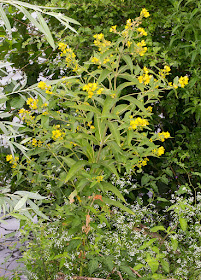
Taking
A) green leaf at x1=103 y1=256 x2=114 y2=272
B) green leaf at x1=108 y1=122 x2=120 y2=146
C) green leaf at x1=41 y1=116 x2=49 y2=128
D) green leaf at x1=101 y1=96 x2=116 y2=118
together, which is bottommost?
green leaf at x1=103 y1=256 x2=114 y2=272

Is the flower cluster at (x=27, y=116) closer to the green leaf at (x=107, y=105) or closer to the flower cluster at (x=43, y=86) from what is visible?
the flower cluster at (x=43, y=86)

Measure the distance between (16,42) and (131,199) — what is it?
141 centimetres

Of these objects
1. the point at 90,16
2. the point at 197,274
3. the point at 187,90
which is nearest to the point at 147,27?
the point at 90,16

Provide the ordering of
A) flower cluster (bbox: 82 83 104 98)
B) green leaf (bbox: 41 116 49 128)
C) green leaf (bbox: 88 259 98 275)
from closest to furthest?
flower cluster (bbox: 82 83 104 98)
green leaf (bbox: 88 259 98 275)
green leaf (bbox: 41 116 49 128)

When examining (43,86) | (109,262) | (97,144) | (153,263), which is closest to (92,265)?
(109,262)

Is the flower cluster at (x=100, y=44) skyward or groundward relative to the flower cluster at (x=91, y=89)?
skyward

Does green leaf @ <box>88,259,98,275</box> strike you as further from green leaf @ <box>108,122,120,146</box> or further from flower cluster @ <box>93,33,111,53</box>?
flower cluster @ <box>93,33,111,53</box>

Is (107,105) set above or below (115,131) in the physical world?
above

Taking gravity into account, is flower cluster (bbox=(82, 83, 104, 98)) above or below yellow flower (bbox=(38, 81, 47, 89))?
above

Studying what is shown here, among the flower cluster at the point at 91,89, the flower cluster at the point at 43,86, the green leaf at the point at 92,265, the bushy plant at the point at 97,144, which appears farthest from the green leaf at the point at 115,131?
the green leaf at the point at 92,265

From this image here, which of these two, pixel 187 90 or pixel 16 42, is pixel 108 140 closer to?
pixel 187 90

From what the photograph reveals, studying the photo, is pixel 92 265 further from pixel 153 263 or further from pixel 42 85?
pixel 42 85

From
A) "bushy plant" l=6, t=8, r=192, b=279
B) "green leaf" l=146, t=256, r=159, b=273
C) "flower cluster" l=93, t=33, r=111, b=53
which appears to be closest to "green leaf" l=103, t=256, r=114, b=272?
"bushy plant" l=6, t=8, r=192, b=279

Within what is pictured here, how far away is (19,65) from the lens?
97.2 inches
